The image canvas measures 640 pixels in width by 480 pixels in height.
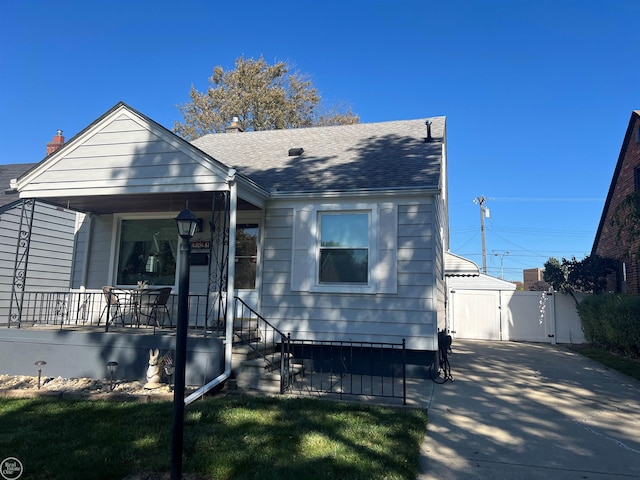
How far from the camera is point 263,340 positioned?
8156 mm

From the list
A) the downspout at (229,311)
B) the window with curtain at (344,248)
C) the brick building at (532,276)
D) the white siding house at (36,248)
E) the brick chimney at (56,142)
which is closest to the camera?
the downspout at (229,311)

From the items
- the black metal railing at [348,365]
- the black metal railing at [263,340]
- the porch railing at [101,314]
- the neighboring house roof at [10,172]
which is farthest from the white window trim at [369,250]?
the neighboring house roof at [10,172]

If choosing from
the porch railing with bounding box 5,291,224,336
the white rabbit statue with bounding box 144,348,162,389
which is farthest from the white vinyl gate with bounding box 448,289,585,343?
the white rabbit statue with bounding box 144,348,162,389

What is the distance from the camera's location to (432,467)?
13.2ft

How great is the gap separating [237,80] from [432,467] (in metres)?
23.5

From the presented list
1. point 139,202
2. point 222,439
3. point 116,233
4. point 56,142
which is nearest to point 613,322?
point 222,439

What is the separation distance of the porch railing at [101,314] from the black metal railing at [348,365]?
1.67m

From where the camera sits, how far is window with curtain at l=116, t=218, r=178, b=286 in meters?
9.62

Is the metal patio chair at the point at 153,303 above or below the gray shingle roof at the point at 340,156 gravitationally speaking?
below

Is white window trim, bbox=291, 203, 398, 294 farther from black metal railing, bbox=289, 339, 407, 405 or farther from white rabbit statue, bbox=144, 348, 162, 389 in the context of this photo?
white rabbit statue, bbox=144, 348, 162, 389

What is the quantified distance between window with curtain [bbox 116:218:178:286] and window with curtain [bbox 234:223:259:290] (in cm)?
156

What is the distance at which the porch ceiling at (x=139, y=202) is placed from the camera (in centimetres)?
843

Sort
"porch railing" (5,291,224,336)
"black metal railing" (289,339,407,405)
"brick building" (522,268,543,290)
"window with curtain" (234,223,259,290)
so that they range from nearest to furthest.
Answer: "black metal railing" (289,339,407,405), "porch railing" (5,291,224,336), "window with curtain" (234,223,259,290), "brick building" (522,268,543,290)

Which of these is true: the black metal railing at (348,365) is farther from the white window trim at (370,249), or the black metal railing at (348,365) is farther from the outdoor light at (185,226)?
the outdoor light at (185,226)
